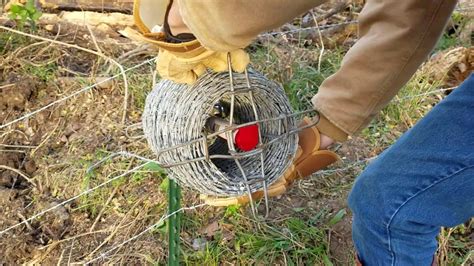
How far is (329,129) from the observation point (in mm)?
1659

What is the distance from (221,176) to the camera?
1441 mm

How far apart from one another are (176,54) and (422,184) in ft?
1.74

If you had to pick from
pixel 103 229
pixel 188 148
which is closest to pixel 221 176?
pixel 188 148

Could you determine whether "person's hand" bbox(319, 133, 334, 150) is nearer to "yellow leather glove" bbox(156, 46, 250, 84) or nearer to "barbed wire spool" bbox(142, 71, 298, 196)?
"barbed wire spool" bbox(142, 71, 298, 196)

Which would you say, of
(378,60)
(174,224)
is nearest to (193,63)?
(378,60)

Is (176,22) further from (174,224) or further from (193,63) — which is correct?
(174,224)

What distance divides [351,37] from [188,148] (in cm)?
170

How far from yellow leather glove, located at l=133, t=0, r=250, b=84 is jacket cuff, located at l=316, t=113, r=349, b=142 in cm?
41

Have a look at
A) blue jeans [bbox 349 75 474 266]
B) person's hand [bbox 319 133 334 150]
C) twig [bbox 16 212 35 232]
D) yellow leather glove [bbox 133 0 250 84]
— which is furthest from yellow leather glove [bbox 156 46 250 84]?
twig [bbox 16 212 35 232]

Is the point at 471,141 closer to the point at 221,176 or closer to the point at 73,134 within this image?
the point at 221,176

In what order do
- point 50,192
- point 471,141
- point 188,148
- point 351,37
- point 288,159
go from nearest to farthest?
point 471,141 → point 188,148 → point 288,159 → point 50,192 → point 351,37

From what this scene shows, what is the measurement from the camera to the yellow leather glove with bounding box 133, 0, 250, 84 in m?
1.18

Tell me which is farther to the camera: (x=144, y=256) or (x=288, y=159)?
(x=144, y=256)

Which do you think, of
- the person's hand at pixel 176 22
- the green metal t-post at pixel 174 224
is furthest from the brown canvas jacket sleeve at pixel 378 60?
the person's hand at pixel 176 22
